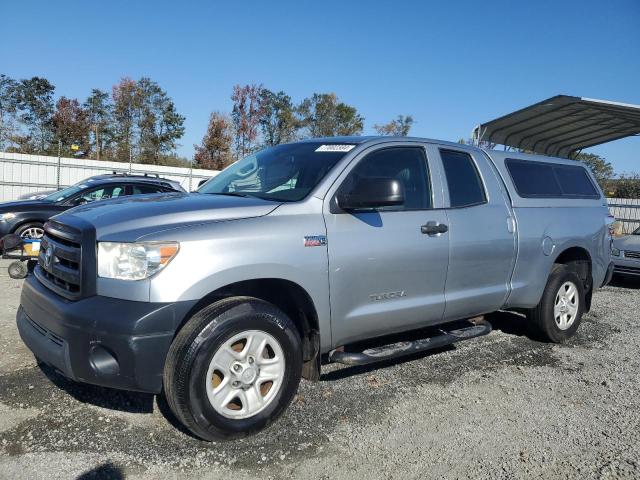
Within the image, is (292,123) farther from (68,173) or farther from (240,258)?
(240,258)

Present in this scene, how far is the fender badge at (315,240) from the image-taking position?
10.9 feet

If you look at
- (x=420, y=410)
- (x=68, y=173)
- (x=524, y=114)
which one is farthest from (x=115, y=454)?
(x=68, y=173)

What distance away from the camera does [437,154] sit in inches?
172

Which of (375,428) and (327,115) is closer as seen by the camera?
(375,428)

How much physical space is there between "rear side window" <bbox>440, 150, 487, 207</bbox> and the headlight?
8.06ft

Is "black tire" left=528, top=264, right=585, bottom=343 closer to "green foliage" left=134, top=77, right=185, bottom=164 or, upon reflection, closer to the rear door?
the rear door

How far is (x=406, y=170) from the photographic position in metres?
4.18

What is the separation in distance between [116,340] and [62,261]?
2.57ft

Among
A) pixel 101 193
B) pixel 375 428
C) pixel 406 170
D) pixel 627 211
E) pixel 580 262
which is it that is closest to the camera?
pixel 375 428

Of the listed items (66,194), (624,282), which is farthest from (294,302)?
(624,282)

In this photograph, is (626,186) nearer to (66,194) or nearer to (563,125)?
(563,125)

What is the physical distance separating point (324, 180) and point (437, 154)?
50.1 inches

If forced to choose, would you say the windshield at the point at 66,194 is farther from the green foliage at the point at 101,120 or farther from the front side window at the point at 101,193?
the green foliage at the point at 101,120

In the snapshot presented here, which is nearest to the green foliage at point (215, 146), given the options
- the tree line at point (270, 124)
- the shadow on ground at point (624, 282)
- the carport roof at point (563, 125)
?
the tree line at point (270, 124)
